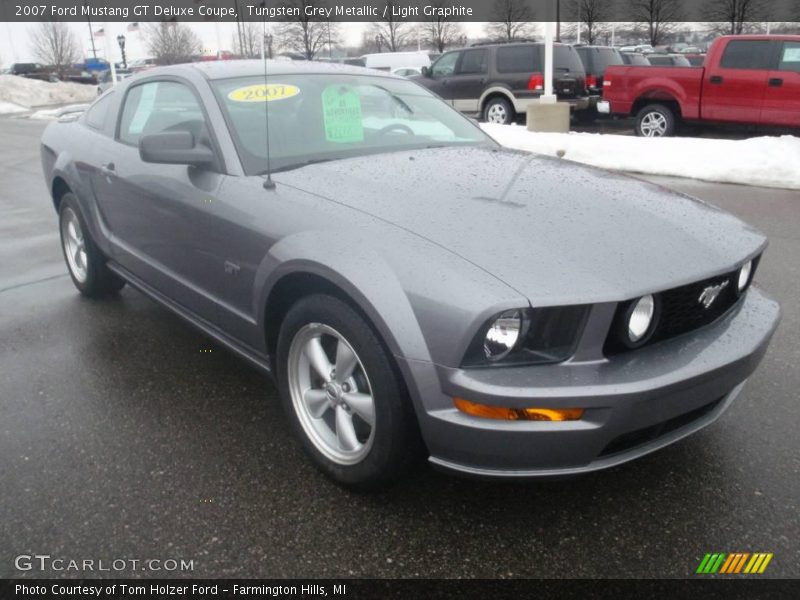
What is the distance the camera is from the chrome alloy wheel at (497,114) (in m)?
15.0

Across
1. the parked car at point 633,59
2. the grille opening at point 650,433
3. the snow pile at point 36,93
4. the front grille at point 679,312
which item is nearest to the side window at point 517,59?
the parked car at point 633,59

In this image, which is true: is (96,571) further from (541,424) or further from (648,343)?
(648,343)

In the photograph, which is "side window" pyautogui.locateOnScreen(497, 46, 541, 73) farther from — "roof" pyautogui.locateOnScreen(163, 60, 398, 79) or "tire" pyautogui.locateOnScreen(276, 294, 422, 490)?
"tire" pyautogui.locateOnScreen(276, 294, 422, 490)

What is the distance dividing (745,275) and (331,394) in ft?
5.33

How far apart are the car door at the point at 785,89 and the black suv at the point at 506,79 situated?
4.39m

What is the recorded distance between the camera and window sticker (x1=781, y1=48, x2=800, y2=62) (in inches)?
424

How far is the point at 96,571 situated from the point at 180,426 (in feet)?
3.10

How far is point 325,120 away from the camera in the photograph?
11.2 feet

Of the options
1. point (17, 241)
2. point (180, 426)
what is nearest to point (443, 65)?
point (17, 241)

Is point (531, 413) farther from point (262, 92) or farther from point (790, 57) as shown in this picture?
point (790, 57)

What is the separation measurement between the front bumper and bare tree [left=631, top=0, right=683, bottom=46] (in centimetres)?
5175

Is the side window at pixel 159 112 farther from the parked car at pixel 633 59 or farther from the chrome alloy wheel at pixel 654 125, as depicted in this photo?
the parked car at pixel 633 59

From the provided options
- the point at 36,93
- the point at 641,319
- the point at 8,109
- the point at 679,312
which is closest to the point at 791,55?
the point at 679,312

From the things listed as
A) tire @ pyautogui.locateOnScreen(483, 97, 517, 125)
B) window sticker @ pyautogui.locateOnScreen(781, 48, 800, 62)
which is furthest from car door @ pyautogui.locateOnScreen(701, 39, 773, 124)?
tire @ pyautogui.locateOnScreen(483, 97, 517, 125)
